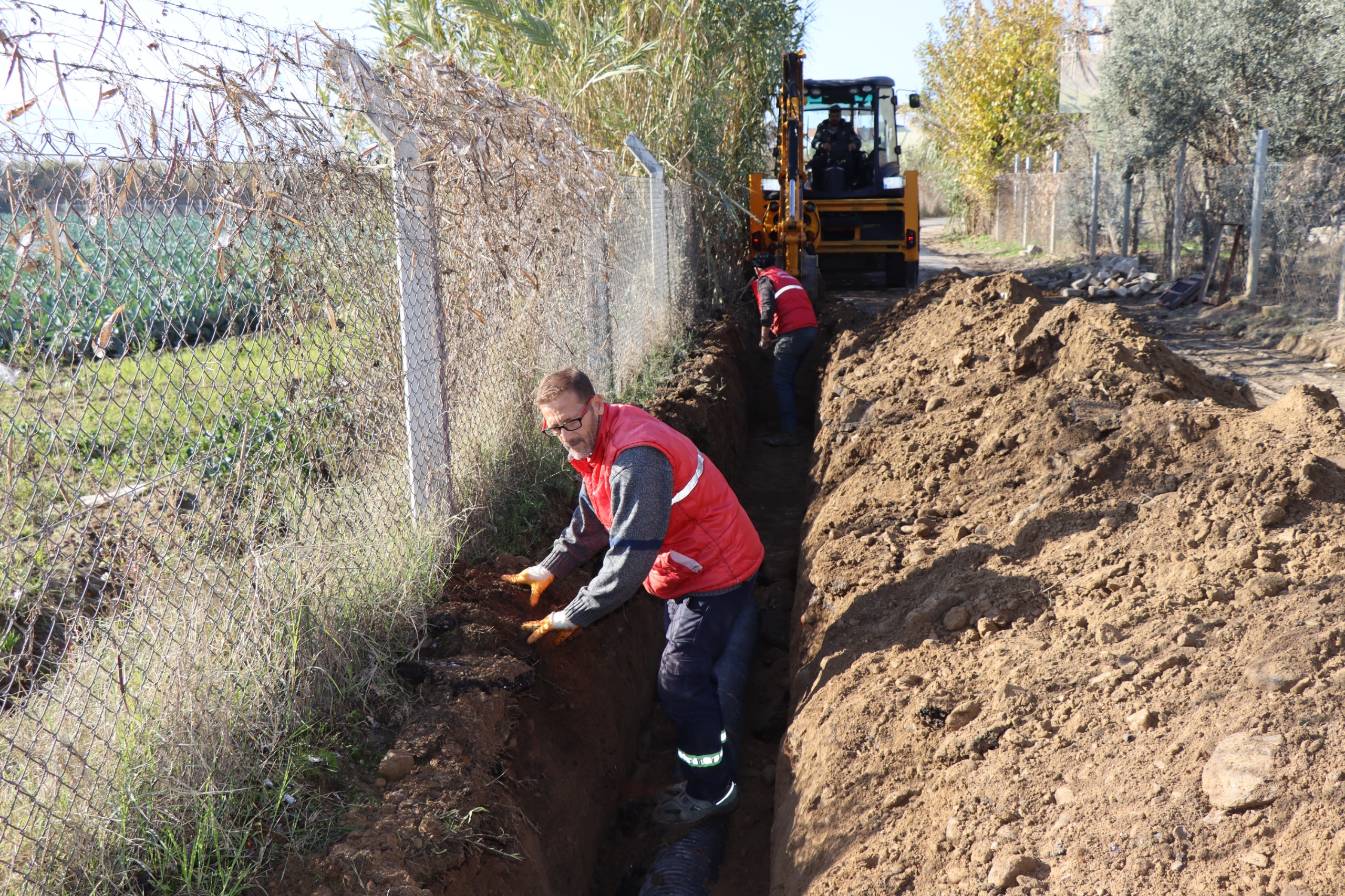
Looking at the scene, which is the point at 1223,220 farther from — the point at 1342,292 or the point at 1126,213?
the point at 1126,213

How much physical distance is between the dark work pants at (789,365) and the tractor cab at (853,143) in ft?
16.8

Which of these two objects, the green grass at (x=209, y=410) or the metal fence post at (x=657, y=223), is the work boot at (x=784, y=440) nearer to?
the metal fence post at (x=657, y=223)

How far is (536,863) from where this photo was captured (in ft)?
9.68

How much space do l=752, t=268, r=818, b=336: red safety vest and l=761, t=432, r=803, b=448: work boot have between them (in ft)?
3.50

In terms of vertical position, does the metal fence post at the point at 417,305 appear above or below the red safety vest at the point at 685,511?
above

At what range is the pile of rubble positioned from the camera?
15.2 m

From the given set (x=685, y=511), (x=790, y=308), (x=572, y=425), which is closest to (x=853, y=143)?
(x=790, y=308)

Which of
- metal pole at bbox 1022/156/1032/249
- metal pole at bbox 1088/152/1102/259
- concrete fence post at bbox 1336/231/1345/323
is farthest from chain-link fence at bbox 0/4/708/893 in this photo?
metal pole at bbox 1022/156/1032/249

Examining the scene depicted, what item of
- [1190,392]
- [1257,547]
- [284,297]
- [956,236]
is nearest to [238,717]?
[284,297]

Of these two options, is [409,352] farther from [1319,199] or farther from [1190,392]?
[1319,199]

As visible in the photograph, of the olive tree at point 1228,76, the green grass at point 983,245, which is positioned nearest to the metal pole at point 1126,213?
the olive tree at point 1228,76

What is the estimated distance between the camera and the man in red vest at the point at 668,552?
313 cm

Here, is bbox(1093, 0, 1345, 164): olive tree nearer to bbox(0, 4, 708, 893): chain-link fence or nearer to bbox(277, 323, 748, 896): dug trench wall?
bbox(0, 4, 708, 893): chain-link fence

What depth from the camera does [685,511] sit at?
351 centimetres
